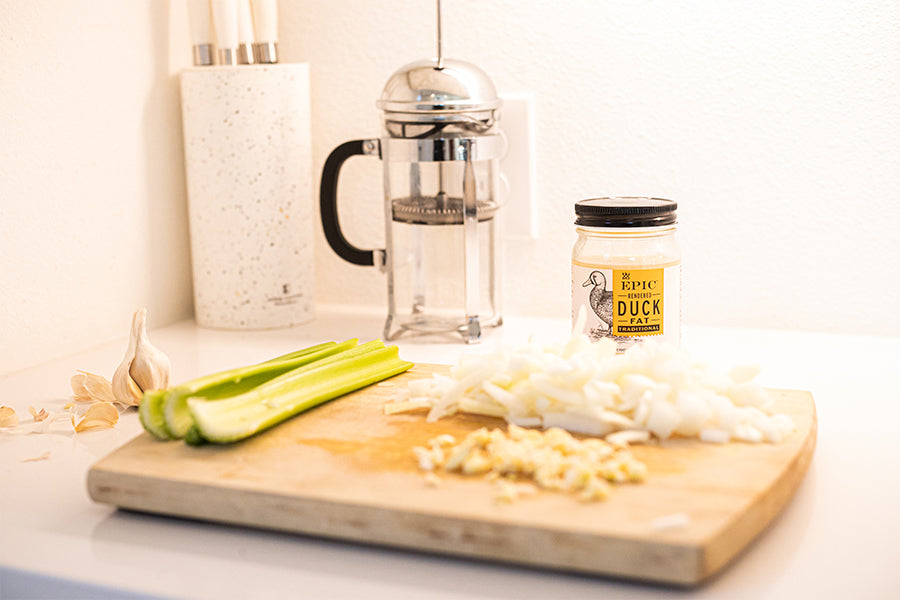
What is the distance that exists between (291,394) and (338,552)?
19 centimetres

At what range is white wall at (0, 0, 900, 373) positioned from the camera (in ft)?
3.57

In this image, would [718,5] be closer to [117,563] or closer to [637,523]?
[637,523]

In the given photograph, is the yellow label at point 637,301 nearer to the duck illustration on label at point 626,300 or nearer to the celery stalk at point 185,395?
the duck illustration on label at point 626,300

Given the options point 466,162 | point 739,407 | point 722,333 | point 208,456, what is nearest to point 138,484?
point 208,456

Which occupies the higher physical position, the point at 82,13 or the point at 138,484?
the point at 82,13

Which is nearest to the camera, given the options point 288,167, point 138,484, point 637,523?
point 637,523

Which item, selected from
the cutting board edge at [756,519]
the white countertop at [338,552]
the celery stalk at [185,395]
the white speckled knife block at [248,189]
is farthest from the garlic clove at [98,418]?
the cutting board edge at [756,519]

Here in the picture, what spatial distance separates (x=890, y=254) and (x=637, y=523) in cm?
70

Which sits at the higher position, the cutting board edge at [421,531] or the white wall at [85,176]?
the white wall at [85,176]

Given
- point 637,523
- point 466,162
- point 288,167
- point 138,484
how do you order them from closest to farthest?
point 637,523
point 138,484
point 466,162
point 288,167

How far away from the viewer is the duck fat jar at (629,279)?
→ 2.95 ft

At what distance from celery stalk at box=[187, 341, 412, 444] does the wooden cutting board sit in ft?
0.05

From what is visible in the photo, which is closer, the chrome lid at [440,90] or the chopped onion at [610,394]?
the chopped onion at [610,394]

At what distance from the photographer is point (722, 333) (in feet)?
3.90
